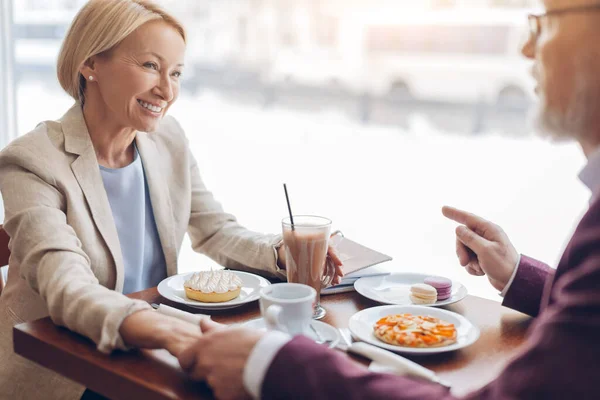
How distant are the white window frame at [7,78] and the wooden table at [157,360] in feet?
7.71

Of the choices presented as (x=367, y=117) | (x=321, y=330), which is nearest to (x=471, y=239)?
(x=321, y=330)

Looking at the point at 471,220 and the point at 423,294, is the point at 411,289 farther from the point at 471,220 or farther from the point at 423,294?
the point at 471,220

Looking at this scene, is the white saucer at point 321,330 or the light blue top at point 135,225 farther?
the light blue top at point 135,225

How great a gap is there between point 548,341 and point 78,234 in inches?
41.9

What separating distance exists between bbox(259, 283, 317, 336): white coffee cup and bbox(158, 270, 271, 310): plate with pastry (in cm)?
25

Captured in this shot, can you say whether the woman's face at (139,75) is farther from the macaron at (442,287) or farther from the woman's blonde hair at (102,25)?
the macaron at (442,287)

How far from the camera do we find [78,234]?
148 cm

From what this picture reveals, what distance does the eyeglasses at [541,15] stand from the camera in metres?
0.86

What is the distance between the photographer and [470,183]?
4.24 m

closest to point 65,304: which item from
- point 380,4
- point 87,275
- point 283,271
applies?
point 87,275

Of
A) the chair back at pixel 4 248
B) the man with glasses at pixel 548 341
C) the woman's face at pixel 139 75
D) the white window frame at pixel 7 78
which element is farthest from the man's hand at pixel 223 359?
the white window frame at pixel 7 78

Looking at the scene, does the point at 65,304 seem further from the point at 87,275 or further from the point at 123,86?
the point at 123,86

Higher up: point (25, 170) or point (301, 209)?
point (25, 170)

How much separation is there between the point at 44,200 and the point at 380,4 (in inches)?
112
